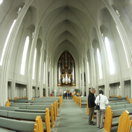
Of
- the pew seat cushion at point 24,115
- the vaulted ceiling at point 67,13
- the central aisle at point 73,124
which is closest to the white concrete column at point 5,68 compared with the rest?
the vaulted ceiling at point 67,13

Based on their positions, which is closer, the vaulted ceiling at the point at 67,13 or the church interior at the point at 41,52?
the church interior at the point at 41,52

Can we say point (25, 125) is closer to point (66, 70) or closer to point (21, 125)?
point (21, 125)

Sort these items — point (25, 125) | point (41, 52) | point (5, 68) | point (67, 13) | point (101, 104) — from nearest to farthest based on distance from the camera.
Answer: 1. point (25, 125)
2. point (101, 104)
3. point (5, 68)
4. point (41, 52)
5. point (67, 13)

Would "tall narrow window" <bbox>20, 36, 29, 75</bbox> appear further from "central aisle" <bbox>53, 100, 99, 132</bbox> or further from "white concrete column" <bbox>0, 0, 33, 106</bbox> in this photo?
"central aisle" <bbox>53, 100, 99, 132</bbox>

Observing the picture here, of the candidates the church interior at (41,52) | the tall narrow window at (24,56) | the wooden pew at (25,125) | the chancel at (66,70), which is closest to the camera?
the wooden pew at (25,125)

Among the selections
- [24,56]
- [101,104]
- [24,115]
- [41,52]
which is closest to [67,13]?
[41,52]

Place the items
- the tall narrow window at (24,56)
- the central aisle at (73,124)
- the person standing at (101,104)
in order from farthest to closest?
1. the tall narrow window at (24,56)
2. the central aisle at (73,124)
3. the person standing at (101,104)

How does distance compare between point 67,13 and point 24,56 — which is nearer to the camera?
point 24,56

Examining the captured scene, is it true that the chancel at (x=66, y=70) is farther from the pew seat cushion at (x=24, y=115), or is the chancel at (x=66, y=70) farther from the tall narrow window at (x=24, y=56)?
the pew seat cushion at (x=24, y=115)

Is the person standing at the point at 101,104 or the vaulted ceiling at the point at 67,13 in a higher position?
the vaulted ceiling at the point at 67,13

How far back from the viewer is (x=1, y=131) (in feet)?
14.0

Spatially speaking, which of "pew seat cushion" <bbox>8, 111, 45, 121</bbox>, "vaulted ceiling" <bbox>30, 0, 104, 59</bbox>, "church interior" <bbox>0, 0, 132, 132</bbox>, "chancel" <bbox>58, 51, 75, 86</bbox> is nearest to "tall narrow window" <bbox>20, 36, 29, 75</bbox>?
"church interior" <bbox>0, 0, 132, 132</bbox>

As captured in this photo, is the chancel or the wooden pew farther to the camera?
the chancel

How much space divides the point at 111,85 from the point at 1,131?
2208 centimetres
